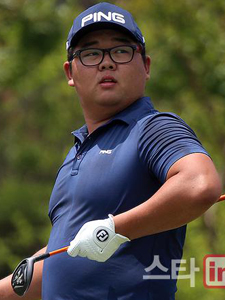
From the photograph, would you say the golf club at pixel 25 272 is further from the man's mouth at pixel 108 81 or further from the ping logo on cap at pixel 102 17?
the ping logo on cap at pixel 102 17

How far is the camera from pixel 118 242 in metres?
3.34

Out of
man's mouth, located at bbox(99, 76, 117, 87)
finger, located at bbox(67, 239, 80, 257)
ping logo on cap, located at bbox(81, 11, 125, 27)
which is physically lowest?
finger, located at bbox(67, 239, 80, 257)

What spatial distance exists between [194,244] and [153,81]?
2.18 meters

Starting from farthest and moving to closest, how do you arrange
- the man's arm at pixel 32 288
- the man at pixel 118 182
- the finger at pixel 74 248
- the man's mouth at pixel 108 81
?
1. the man's arm at pixel 32 288
2. the man's mouth at pixel 108 81
3. the finger at pixel 74 248
4. the man at pixel 118 182

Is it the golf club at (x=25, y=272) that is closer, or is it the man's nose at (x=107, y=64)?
the golf club at (x=25, y=272)

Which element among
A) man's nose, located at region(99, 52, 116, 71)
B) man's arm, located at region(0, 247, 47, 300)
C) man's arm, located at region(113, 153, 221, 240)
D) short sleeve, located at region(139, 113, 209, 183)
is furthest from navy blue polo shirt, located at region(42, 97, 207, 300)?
man's arm, located at region(0, 247, 47, 300)

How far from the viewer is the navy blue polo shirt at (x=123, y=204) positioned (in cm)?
356

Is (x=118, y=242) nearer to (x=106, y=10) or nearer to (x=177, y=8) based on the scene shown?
(x=106, y=10)

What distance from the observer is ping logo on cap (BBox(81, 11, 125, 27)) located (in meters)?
4.06

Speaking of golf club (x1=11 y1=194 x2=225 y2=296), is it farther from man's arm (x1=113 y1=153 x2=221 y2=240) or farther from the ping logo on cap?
the ping logo on cap

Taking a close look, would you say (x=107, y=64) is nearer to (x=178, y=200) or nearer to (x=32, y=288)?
(x=178, y=200)

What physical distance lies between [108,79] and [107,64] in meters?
0.07

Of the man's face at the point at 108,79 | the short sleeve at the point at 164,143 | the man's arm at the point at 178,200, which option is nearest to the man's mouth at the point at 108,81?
the man's face at the point at 108,79

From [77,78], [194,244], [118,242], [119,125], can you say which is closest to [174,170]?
[118,242]
